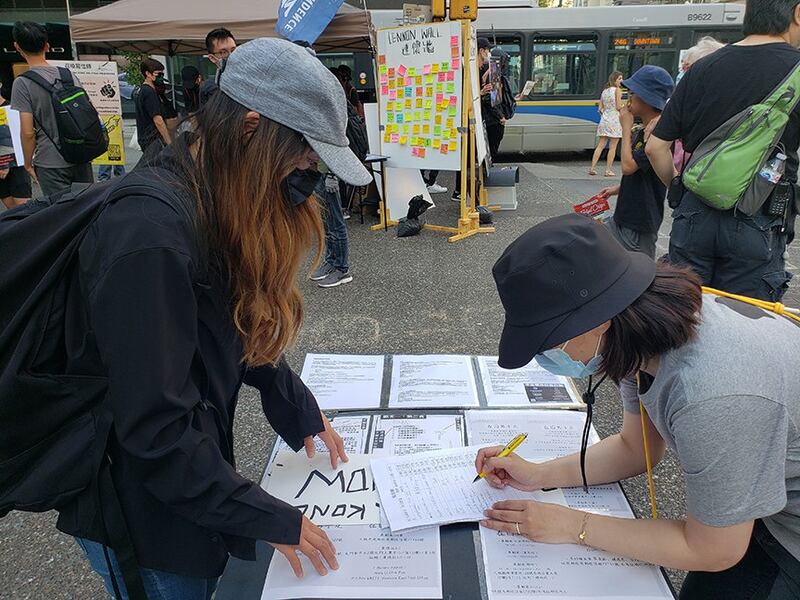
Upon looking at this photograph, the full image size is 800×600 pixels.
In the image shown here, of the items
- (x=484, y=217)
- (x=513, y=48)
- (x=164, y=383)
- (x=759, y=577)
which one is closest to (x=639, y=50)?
(x=513, y=48)

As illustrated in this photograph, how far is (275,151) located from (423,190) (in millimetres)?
5479

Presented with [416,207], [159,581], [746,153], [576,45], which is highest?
[576,45]

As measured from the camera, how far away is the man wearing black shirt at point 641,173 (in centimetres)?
327

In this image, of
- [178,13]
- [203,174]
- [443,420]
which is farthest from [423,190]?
[203,174]

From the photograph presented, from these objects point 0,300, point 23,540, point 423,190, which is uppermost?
point 0,300

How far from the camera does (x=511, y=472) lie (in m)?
1.32

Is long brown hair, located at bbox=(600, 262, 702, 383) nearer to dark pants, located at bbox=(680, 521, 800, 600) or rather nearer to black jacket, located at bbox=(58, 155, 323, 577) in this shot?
dark pants, located at bbox=(680, 521, 800, 600)

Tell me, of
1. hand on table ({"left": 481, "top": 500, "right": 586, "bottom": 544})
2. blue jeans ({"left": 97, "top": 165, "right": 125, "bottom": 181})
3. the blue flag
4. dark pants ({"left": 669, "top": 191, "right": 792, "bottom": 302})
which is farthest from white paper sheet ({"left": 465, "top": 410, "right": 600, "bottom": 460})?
blue jeans ({"left": 97, "top": 165, "right": 125, "bottom": 181})

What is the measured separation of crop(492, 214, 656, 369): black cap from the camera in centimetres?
100

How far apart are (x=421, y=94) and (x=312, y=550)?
17.6 ft

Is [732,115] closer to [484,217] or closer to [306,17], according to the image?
[484,217]

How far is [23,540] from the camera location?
209cm

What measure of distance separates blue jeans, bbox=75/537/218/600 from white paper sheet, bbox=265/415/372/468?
32 cm

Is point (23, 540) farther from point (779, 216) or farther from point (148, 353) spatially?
point (779, 216)
